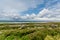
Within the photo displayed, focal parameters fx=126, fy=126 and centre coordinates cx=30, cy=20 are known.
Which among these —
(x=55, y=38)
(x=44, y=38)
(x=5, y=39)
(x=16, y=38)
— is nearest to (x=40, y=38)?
(x=44, y=38)

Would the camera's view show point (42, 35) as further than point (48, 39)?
Yes

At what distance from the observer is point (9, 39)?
2819cm

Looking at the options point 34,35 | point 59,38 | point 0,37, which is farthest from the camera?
point 0,37

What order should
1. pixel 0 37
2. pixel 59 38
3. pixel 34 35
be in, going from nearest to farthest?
pixel 59 38 < pixel 34 35 < pixel 0 37

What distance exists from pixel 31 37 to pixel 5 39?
6.27m

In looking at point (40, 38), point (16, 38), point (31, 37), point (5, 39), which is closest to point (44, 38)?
point (40, 38)

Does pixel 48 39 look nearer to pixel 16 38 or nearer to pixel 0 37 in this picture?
pixel 16 38

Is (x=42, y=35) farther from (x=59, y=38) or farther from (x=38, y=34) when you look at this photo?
(x=59, y=38)

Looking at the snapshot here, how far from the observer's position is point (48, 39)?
85.4 ft

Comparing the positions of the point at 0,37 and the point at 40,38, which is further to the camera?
the point at 0,37

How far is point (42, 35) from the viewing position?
2838 centimetres

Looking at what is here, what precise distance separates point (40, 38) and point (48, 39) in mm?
1980

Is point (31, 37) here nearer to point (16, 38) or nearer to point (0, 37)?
point (16, 38)

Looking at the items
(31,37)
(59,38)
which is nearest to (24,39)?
(31,37)
